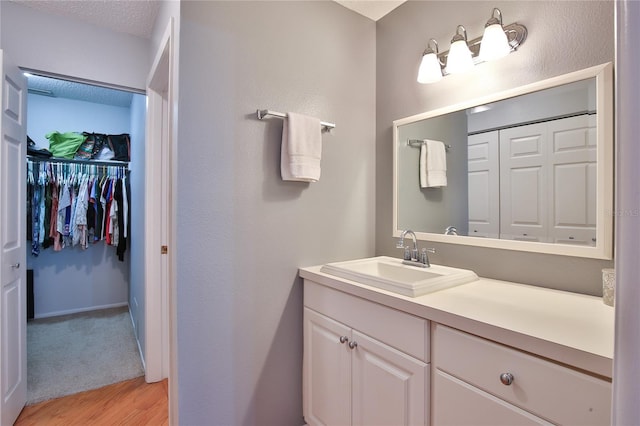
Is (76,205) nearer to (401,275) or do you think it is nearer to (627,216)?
(401,275)

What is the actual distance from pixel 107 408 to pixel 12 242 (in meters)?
1.12

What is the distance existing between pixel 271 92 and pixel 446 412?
153 centimetres

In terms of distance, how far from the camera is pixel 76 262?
3.72 meters

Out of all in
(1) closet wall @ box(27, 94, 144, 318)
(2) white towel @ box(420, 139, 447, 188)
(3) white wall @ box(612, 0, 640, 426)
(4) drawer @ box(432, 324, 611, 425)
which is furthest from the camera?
(1) closet wall @ box(27, 94, 144, 318)

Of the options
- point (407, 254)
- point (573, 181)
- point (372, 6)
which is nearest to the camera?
point (573, 181)

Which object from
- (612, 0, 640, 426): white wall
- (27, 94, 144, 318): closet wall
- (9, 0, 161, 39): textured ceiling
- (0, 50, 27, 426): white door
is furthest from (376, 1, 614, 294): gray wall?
(27, 94, 144, 318): closet wall

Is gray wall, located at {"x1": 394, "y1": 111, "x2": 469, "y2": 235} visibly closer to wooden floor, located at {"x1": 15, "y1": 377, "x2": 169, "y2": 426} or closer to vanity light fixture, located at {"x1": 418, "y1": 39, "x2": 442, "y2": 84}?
vanity light fixture, located at {"x1": 418, "y1": 39, "x2": 442, "y2": 84}

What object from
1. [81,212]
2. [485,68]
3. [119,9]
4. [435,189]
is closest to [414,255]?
[435,189]

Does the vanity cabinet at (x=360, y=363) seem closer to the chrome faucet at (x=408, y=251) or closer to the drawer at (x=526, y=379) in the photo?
the drawer at (x=526, y=379)

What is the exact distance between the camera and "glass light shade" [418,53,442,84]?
64.5 inches

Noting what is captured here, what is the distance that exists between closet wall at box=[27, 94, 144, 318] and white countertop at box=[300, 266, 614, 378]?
3370mm

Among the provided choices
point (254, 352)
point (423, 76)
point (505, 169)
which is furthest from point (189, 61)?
point (505, 169)

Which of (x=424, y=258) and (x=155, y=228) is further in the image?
(x=155, y=228)

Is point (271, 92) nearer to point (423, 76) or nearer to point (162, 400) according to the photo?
point (423, 76)
